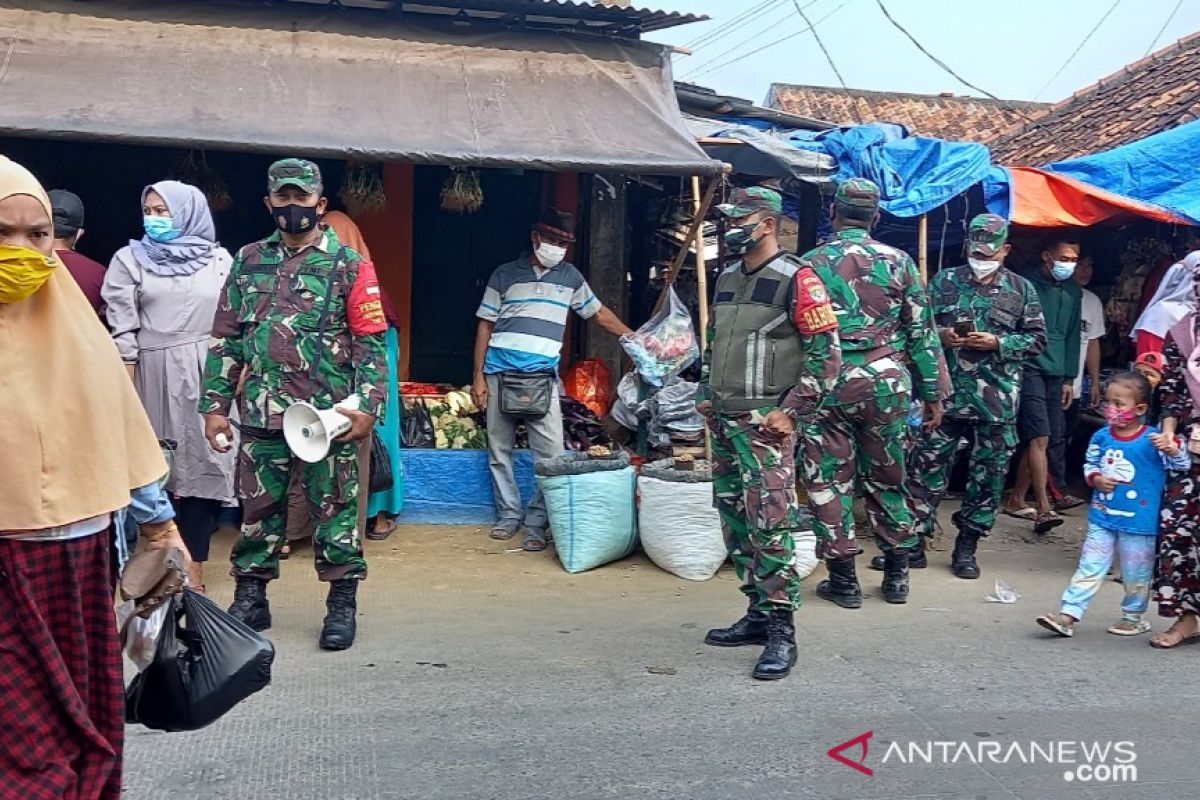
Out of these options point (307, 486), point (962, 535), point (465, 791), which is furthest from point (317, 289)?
point (962, 535)

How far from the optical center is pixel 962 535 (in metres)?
6.52

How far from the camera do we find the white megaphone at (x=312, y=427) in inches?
180

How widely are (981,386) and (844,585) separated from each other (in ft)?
4.86

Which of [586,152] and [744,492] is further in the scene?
[586,152]

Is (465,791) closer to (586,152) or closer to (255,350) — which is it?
(255,350)

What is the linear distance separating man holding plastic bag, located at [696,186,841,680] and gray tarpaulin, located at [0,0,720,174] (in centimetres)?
153

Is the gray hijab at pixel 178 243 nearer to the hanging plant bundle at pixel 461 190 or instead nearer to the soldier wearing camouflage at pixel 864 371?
the hanging plant bundle at pixel 461 190

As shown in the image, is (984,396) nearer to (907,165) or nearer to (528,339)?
(907,165)

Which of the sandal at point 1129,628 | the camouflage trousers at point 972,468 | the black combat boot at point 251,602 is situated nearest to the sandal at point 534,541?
the black combat boot at point 251,602

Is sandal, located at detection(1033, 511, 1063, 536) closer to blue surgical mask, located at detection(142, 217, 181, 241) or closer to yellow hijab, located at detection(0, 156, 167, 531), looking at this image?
blue surgical mask, located at detection(142, 217, 181, 241)

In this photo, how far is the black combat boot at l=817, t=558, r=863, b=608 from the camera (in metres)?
5.73

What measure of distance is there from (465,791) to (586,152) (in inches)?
144

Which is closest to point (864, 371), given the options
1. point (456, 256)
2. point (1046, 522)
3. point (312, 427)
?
point (312, 427)

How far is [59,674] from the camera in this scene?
2.51 m
